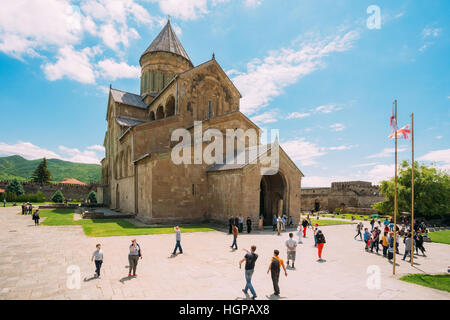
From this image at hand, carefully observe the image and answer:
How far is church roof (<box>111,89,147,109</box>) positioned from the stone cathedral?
0.51 feet

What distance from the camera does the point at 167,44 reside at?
3634cm

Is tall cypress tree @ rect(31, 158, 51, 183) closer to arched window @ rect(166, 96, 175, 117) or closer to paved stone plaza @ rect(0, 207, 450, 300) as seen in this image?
arched window @ rect(166, 96, 175, 117)

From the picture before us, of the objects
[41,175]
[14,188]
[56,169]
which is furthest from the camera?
[56,169]

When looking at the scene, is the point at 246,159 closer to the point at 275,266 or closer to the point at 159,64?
the point at 275,266

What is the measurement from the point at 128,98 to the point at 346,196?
133 ft

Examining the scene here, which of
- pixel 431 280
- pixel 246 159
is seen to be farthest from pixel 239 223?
pixel 431 280

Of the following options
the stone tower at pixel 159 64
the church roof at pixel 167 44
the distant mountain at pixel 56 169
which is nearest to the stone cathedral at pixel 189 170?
the stone tower at pixel 159 64

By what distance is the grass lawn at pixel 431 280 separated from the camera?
7901 mm

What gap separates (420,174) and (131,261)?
34.1 meters

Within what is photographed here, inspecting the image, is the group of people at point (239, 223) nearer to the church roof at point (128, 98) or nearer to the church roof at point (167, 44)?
the church roof at point (128, 98)

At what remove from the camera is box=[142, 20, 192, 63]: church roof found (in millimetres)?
35750
